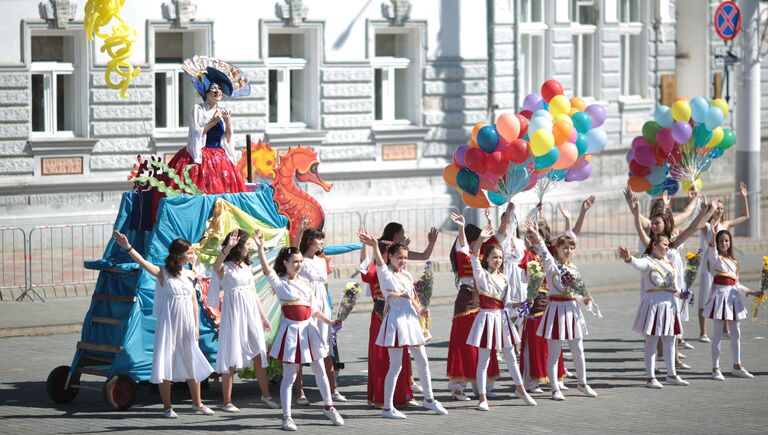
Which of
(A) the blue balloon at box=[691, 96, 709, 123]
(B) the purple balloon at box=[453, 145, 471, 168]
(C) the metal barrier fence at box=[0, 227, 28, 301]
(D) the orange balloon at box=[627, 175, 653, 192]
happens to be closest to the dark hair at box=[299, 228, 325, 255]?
(B) the purple balloon at box=[453, 145, 471, 168]

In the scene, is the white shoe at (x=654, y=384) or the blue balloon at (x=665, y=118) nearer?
the white shoe at (x=654, y=384)

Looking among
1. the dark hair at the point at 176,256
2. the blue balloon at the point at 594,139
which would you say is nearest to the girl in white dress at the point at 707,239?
the blue balloon at the point at 594,139

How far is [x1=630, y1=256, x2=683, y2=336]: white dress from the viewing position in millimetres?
14492

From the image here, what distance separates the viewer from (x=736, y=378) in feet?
49.2

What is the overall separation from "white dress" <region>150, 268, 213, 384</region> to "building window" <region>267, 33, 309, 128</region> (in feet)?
45.7

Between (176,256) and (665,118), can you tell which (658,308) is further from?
(176,256)

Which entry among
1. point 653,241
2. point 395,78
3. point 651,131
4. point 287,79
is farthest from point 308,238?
point 395,78

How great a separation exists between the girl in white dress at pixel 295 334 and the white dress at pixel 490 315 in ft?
4.73

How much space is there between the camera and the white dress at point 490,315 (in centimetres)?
1355

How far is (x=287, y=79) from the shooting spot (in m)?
27.0

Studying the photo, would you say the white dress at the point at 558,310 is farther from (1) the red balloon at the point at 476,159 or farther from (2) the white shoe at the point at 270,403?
(2) the white shoe at the point at 270,403

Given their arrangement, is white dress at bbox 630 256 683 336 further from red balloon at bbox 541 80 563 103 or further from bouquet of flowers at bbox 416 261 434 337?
red balloon at bbox 541 80 563 103

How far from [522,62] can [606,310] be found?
11280 mm

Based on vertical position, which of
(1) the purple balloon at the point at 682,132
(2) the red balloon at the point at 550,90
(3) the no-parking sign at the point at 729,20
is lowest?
(1) the purple balloon at the point at 682,132
